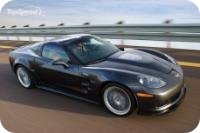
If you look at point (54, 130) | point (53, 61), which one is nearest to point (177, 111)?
point (54, 130)

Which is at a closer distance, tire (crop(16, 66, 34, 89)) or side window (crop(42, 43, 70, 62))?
side window (crop(42, 43, 70, 62))

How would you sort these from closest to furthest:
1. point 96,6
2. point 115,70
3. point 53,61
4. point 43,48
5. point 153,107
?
point 153,107 → point 115,70 → point 53,61 → point 43,48 → point 96,6

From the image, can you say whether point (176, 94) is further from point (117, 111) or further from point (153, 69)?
point (117, 111)

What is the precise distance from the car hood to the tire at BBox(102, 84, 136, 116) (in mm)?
384

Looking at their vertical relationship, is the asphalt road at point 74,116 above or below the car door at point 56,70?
below

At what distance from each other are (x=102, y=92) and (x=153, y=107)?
2.91ft

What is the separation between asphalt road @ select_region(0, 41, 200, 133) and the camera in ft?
14.9

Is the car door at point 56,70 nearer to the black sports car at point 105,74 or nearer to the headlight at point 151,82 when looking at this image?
the black sports car at point 105,74

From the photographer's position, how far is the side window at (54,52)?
18.6 ft

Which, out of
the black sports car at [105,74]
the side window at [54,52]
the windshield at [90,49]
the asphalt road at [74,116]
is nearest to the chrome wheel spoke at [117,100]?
the black sports car at [105,74]

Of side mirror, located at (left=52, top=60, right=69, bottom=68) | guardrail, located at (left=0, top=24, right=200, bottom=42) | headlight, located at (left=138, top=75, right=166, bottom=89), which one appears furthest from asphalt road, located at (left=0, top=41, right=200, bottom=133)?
guardrail, located at (left=0, top=24, right=200, bottom=42)

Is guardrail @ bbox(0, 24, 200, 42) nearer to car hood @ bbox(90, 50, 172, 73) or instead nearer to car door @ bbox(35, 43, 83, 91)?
car hood @ bbox(90, 50, 172, 73)

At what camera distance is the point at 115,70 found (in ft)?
16.0

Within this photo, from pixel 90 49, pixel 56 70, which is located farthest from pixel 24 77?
pixel 90 49
